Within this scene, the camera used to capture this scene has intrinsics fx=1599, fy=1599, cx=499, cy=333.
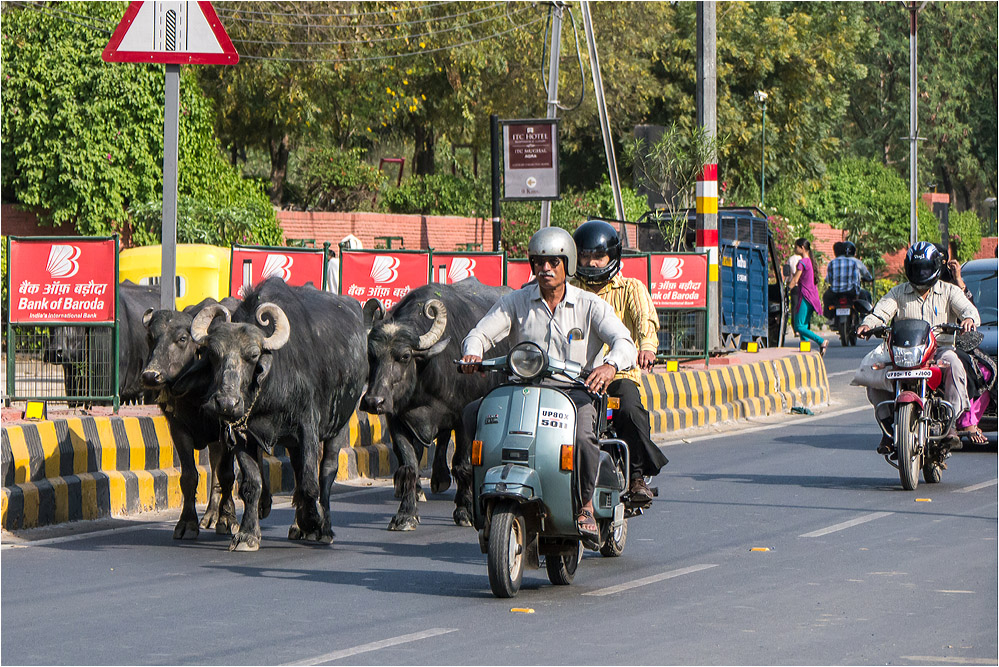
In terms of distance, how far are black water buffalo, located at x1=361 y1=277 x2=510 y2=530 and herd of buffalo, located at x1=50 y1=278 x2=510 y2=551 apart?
0.01m

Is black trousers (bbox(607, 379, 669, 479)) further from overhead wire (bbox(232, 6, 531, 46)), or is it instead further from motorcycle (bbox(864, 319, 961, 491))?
overhead wire (bbox(232, 6, 531, 46))

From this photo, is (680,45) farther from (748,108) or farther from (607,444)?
(607,444)

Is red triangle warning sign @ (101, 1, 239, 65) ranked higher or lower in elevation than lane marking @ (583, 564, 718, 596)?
higher

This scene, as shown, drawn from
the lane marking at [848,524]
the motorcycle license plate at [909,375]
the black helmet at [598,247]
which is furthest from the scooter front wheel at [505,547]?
the motorcycle license plate at [909,375]

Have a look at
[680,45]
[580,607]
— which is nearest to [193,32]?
[580,607]

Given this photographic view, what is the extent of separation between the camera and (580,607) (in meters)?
7.96

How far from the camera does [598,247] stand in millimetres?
9305

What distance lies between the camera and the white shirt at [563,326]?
8656 mm

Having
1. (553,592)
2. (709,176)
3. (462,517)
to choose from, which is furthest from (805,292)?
(553,592)

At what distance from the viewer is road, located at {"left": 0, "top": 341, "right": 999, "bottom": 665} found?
696 centimetres

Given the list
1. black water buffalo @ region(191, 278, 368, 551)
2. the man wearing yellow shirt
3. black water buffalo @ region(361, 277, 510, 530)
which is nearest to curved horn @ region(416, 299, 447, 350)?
black water buffalo @ region(361, 277, 510, 530)

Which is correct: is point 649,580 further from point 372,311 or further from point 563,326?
point 372,311

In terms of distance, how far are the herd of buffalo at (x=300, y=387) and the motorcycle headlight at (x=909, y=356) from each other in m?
3.21

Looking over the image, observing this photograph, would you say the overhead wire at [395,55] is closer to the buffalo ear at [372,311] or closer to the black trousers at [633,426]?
the buffalo ear at [372,311]
